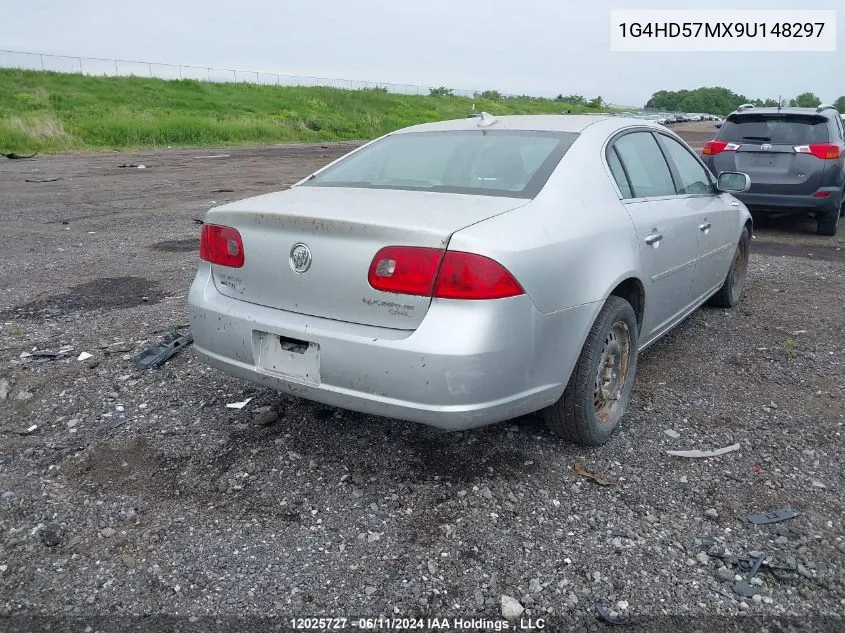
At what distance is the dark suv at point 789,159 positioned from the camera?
29.5ft

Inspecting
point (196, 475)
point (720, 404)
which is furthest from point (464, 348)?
point (720, 404)

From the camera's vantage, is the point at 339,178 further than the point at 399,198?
Yes

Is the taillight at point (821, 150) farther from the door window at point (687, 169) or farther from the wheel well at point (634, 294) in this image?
the wheel well at point (634, 294)

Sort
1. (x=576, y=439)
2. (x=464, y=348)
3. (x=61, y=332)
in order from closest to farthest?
(x=464, y=348), (x=576, y=439), (x=61, y=332)

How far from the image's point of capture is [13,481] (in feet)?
10.3

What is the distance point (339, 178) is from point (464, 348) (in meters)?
1.57

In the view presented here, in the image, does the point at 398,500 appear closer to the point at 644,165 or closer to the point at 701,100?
the point at 644,165

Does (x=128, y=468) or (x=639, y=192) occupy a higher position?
(x=639, y=192)

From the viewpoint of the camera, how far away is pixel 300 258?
2.99 meters

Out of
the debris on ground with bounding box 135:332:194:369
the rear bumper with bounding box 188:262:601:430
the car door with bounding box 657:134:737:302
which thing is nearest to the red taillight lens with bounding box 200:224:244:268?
the rear bumper with bounding box 188:262:601:430

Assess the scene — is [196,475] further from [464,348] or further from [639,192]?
[639,192]

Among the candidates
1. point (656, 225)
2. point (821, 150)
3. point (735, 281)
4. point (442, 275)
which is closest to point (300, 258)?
point (442, 275)

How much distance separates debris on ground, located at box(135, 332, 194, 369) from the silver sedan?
1197 millimetres

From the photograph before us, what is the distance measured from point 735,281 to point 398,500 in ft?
13.4
